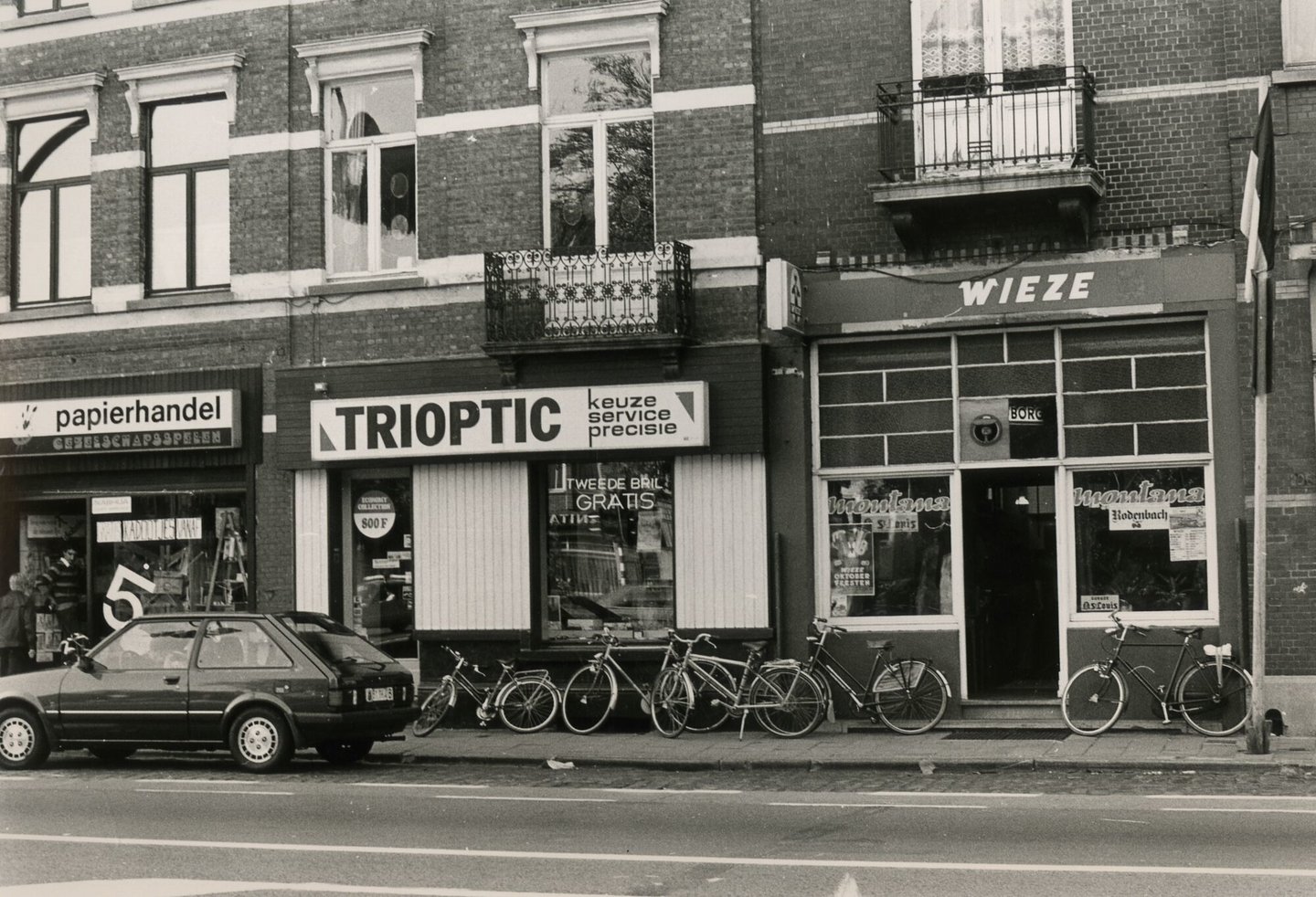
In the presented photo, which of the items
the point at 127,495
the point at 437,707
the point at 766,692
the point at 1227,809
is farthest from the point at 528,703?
the point at 1227,809

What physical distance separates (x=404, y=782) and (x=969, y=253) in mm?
7436

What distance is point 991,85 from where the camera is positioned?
15.5 meters

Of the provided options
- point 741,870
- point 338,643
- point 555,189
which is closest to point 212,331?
point 555,189

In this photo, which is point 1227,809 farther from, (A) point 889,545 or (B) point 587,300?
(B) point 587,300

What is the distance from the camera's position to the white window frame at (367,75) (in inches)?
715

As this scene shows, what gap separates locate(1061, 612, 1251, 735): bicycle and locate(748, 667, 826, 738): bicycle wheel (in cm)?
233

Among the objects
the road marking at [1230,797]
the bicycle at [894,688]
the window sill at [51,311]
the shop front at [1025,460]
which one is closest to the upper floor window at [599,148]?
the shop front at [1025,460]

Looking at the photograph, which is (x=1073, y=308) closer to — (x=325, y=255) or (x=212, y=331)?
(x=325, y=255)

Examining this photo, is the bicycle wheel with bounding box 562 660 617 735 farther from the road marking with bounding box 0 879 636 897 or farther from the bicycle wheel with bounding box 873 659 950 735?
the road marking with bounding box 0 879 636 897

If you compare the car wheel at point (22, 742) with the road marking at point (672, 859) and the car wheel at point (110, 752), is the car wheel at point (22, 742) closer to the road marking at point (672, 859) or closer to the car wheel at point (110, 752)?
the car wheel at point (110, 752)

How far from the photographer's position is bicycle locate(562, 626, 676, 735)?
16.4 meters

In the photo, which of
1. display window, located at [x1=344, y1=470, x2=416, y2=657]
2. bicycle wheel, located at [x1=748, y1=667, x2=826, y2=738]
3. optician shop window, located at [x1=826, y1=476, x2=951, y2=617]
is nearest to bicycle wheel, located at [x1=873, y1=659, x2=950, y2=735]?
bicycle wheel, located at [x1=748, y1=667, x2=826, y2=738]

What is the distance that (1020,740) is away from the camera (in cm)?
1494

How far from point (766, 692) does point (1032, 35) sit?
6896 mm
